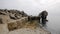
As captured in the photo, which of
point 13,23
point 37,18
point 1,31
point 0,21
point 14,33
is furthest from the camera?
point 37,18

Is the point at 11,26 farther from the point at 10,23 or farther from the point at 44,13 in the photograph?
the point at 44,13

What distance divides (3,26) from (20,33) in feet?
2.18

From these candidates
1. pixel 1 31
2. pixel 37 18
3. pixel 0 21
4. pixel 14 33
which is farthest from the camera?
pixel 37 18

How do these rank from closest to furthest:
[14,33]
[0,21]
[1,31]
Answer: [1,31], [14,33], [0,21]

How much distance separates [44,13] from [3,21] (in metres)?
7.39

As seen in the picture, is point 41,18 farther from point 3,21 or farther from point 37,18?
point 3,21

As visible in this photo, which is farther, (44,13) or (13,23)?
(44,13)

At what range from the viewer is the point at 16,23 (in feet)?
17.9

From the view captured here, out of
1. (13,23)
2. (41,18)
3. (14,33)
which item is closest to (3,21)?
(13,23)

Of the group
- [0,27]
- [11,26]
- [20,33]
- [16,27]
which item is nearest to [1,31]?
[0,27]

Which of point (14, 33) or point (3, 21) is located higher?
point (3, 21)

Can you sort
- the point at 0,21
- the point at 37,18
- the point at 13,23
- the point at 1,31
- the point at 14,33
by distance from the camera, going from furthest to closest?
the point at 37,18, the point at 13,23, the point at 0,21, the point at 14,33, the point at 1,31

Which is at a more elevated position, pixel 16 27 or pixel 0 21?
pixel 0 21

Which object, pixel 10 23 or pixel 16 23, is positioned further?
pixel 16 23
